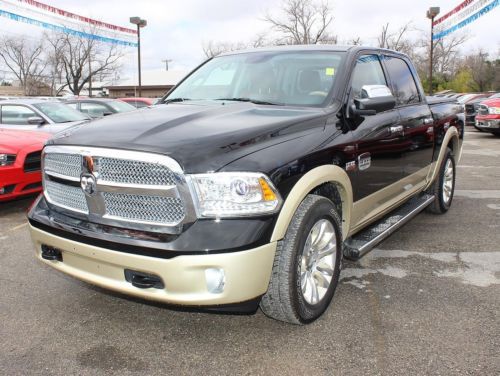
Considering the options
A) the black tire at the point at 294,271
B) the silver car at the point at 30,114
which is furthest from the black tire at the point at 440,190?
the silver car at the point at 30,114

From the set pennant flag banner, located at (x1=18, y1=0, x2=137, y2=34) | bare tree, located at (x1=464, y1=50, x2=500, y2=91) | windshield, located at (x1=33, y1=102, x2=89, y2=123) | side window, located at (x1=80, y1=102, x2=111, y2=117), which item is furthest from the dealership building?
windshield, located at (x1=33, y1=102, x2=89, y2=123)

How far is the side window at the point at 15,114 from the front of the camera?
9.10 meters

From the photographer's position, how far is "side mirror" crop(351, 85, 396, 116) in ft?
11.2

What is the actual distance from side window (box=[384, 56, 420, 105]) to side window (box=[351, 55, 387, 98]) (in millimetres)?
243

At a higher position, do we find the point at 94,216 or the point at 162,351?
the point at 94,216

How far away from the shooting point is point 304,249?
9.82 ft

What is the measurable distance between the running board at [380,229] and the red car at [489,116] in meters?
11.3

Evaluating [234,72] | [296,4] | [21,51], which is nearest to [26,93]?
[21,51]

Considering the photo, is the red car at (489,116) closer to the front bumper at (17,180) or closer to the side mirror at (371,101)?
the side mirror at (371,101)

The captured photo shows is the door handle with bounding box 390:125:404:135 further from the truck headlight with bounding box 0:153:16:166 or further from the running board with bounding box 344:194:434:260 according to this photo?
the truck headlight with bounding box 0:153:16:166

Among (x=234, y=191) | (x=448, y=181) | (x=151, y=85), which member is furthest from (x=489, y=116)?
(x=151, y=85)

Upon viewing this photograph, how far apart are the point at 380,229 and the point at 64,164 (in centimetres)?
256

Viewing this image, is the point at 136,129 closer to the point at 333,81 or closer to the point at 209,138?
the point at 209,138

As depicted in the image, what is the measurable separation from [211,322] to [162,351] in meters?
0.46
